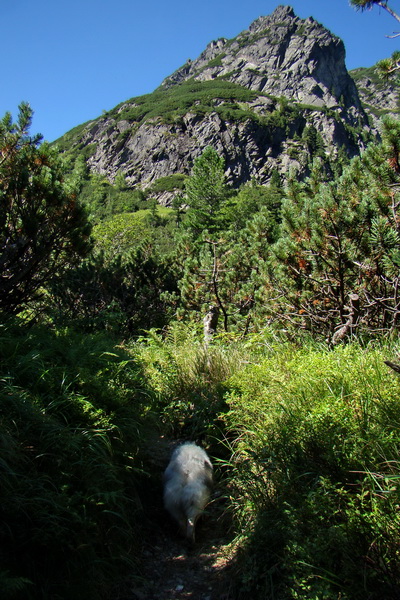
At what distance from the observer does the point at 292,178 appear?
17.0 feet

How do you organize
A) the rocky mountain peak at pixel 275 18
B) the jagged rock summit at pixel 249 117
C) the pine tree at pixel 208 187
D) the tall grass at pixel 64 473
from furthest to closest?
the rocky mountain peak at pixel 275 18 → the jagged rock summit at pixel 249 117 → the pine tree at pixel 208 187 → the tall grass at pixel 64 473

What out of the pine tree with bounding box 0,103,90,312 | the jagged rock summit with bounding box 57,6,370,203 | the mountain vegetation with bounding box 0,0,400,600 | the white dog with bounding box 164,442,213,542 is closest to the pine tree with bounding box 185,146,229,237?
the mountain vegetation with bounding box 0,0,400,600

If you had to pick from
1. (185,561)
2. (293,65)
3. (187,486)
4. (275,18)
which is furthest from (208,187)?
(275,18)

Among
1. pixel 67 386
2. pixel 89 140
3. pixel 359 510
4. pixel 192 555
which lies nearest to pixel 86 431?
pixel 67 386

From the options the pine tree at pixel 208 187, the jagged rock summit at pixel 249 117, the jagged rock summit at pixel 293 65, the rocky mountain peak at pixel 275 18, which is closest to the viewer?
the pine tree at pixel 208 187

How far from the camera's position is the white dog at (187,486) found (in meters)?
2.74

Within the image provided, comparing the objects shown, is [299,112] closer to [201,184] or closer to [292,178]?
[201,184]

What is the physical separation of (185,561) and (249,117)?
128676 mm

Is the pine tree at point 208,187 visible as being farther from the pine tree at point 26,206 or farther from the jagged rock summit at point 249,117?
the jagged rock summit at point 249,117

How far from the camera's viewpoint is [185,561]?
8.17ft

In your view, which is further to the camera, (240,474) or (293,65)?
(293,65)

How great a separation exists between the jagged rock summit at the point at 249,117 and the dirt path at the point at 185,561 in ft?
289

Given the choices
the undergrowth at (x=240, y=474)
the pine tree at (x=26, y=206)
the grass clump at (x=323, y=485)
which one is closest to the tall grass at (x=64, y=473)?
the undergrowth at (x=240, y=474)

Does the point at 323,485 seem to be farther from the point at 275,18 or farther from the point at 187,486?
the point at 275,18
